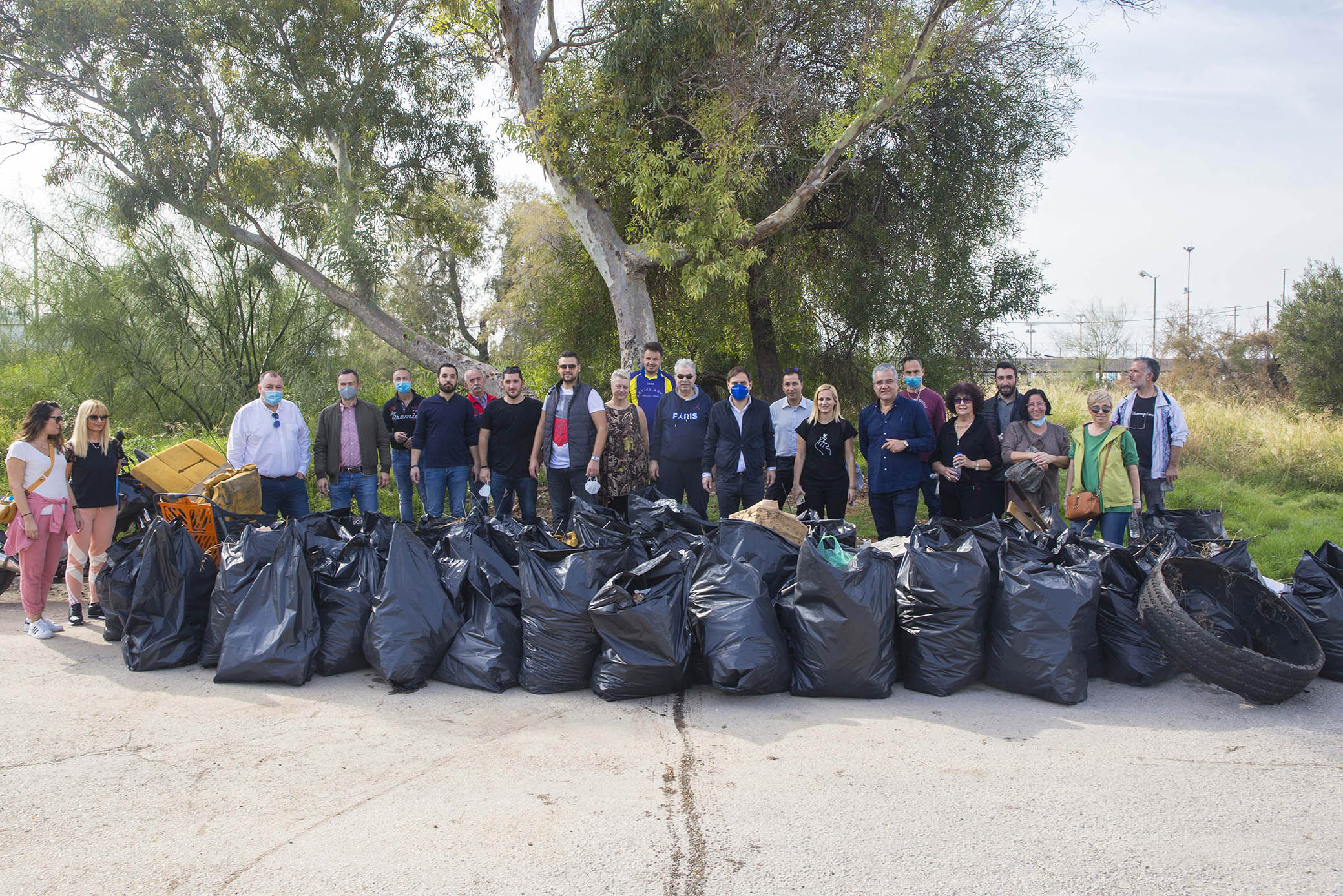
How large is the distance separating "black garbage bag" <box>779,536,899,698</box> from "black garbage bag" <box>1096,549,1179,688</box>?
1.09m

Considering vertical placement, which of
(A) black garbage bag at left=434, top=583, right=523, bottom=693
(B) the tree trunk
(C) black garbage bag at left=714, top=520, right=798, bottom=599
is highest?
(B) the tree trunk

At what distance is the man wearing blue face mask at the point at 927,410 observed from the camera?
596 centimetres

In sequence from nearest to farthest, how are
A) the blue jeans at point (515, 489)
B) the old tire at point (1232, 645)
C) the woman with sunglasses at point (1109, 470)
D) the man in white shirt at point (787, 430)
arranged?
the old tire at point (1232, 645) < the woman with sunglasses at point (1109, 470) < the man in white shirt at point (787, 430) < the blue jeans at point (515, 489)

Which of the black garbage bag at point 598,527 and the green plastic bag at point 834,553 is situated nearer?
the green plastic bag at point 834,553

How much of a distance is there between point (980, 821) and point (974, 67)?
1001cm

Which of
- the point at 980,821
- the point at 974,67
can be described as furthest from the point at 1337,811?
the point at 974,67

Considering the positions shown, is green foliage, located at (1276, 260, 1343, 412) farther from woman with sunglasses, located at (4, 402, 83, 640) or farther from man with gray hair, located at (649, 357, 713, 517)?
woman with sunglasses, located at (4, 402, 83, 640)

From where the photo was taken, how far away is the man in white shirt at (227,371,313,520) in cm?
609

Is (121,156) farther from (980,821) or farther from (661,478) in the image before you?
(980,821)

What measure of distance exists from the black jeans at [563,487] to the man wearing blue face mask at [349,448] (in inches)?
57.9

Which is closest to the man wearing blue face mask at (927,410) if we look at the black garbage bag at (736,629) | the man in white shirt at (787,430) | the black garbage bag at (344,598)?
the man in white shirt at (787,430)

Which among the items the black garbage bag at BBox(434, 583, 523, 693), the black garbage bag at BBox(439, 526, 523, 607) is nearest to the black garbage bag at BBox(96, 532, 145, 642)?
the black garbage bag at BBox(439, 526, 523, 607)

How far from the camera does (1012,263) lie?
37.9 ft

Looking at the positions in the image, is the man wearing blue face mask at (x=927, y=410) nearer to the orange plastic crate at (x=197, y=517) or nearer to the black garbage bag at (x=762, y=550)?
the black garbage bag at (x=762, y=550)
